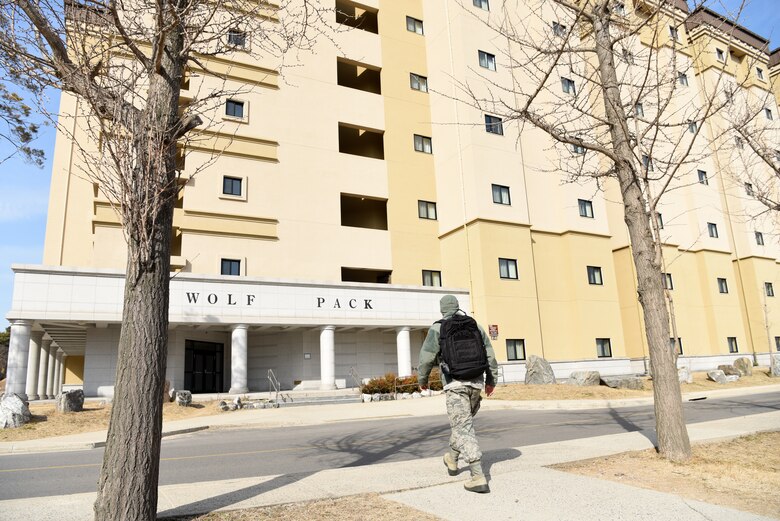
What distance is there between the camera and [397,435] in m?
11.5

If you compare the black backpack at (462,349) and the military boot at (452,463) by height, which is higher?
the black backpack at (462,349)

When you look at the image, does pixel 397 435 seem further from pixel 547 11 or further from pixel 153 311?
pixel 547 11

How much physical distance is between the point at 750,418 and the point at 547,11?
31.7 m

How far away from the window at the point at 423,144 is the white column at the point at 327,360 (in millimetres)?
13765

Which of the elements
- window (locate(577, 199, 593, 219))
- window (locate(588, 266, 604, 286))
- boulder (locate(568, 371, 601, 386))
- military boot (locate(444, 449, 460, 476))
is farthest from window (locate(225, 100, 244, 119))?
military boot (locate(444, 449, 460, 476))

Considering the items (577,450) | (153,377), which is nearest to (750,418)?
(577,450)

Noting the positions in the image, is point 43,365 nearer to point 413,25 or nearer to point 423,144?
point 423,144

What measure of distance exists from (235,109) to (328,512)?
26.7 metres

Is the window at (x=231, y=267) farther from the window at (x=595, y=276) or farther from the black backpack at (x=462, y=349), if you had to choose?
the black backpack at (x=462, y=349)

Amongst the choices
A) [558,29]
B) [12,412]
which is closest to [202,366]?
[12,412]

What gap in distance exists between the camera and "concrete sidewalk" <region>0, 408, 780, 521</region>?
14.7 ft

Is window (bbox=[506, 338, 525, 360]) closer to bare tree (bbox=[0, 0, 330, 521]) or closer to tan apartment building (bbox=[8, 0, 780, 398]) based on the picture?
tan apartment building (bbox=[8, 0, 780, 398])

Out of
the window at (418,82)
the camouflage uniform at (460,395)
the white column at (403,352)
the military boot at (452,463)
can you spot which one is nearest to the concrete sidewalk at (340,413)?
the white column at (403,352)

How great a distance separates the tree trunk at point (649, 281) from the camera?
688cm
